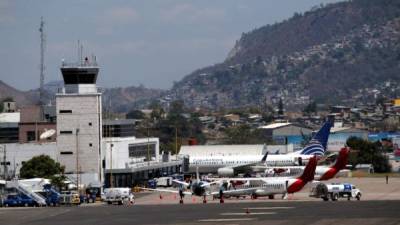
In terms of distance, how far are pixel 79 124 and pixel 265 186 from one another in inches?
1369

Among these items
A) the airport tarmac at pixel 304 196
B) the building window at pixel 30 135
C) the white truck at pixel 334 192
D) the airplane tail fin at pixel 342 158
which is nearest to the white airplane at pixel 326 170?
the airplane tail fin at pixel 342 158

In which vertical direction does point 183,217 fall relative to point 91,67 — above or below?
below

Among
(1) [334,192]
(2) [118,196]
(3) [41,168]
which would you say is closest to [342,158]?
(1) [334,192]

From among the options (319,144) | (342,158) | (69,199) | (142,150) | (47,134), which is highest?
(47,134)

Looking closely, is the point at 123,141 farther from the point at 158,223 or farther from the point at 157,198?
the point at 158,223

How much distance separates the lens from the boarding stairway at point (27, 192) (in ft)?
366

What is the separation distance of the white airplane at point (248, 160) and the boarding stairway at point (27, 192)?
48.5 metres

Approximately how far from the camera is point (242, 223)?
244 ft

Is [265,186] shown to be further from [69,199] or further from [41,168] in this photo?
[41,168]

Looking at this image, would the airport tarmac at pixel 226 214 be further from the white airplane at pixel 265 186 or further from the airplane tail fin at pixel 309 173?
the airplane tail fin at pixel 309 173

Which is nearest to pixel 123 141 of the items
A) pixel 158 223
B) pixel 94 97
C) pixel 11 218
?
pixel 94 97

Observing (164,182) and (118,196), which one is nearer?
(118,196)

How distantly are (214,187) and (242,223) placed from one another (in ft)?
137

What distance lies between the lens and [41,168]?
5261 inches
